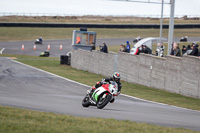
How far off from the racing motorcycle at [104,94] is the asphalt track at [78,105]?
243 mm

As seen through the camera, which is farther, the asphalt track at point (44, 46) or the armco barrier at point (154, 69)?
the asphalt track at point (44, 46)

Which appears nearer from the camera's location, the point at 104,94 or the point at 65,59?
the point at 104,94

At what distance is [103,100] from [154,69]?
901 centimetres

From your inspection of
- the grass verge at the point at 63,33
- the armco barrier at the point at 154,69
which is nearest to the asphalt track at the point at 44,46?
the grass verge at the point at 63,33

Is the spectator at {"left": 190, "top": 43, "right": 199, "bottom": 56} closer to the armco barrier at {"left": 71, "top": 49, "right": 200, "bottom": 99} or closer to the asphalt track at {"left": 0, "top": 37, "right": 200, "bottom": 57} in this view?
the armco barrier at {"left": 71, "top": 49, "right": 200, "bottom": 99}

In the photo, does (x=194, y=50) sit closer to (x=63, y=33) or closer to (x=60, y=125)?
(x=60, y=125)

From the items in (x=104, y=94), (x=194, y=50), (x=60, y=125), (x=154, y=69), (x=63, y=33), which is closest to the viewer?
(x=60, y=125)

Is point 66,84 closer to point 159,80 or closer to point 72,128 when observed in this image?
point 159,80

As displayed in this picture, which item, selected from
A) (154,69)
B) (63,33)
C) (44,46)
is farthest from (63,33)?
(154,69)

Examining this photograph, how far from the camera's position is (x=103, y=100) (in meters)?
12.7

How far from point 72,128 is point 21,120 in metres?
1.56

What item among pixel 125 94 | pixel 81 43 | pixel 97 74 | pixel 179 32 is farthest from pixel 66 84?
pixel 179 32

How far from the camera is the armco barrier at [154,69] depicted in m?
18.3

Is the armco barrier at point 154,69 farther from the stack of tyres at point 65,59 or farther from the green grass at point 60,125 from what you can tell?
the green grass at point 60,125
